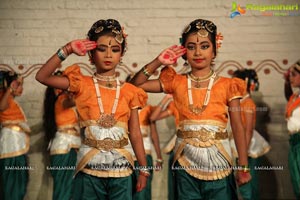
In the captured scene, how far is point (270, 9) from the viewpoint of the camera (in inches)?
131

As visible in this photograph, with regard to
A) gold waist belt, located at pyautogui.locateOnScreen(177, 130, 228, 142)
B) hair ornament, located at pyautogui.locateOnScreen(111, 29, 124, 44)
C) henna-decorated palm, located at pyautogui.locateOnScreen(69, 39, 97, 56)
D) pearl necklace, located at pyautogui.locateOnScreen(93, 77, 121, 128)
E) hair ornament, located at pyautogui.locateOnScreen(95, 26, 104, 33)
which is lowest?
gold waist belt, located at pyautogui.locateOnScreen(177, 130, 228, 142)

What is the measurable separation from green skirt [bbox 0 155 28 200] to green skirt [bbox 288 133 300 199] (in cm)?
179

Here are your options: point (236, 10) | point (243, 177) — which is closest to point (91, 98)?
point (243, 177)

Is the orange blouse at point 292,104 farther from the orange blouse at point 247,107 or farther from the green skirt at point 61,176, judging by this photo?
the green skirt at point 61,176

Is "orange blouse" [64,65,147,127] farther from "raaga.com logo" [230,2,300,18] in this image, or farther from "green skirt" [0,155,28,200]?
"raaga.com logo" [230,2,300,18]

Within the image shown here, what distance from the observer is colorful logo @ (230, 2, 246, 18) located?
11.0ft

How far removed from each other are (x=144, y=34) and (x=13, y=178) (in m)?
1.36

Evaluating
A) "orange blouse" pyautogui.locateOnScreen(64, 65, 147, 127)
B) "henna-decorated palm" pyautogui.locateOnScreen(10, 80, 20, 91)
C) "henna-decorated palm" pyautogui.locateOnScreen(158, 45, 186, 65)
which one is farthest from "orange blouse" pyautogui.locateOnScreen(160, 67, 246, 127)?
"henna-decorated palm" pyautogui.locateOnScreen(10, 80, 20, 91)

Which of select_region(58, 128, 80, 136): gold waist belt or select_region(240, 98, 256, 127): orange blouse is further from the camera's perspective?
select_region(58, 128, 80, 136): gold waist belt

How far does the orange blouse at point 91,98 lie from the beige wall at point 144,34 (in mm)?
788

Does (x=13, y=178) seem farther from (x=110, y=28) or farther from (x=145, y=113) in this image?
(x=110, y=28)

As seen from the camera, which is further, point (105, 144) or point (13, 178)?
point (13, 178)

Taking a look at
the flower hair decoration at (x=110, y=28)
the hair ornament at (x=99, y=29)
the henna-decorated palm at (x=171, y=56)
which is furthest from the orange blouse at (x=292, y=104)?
the hair ornament at (x=99, y=29)

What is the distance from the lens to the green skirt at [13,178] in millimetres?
3365
